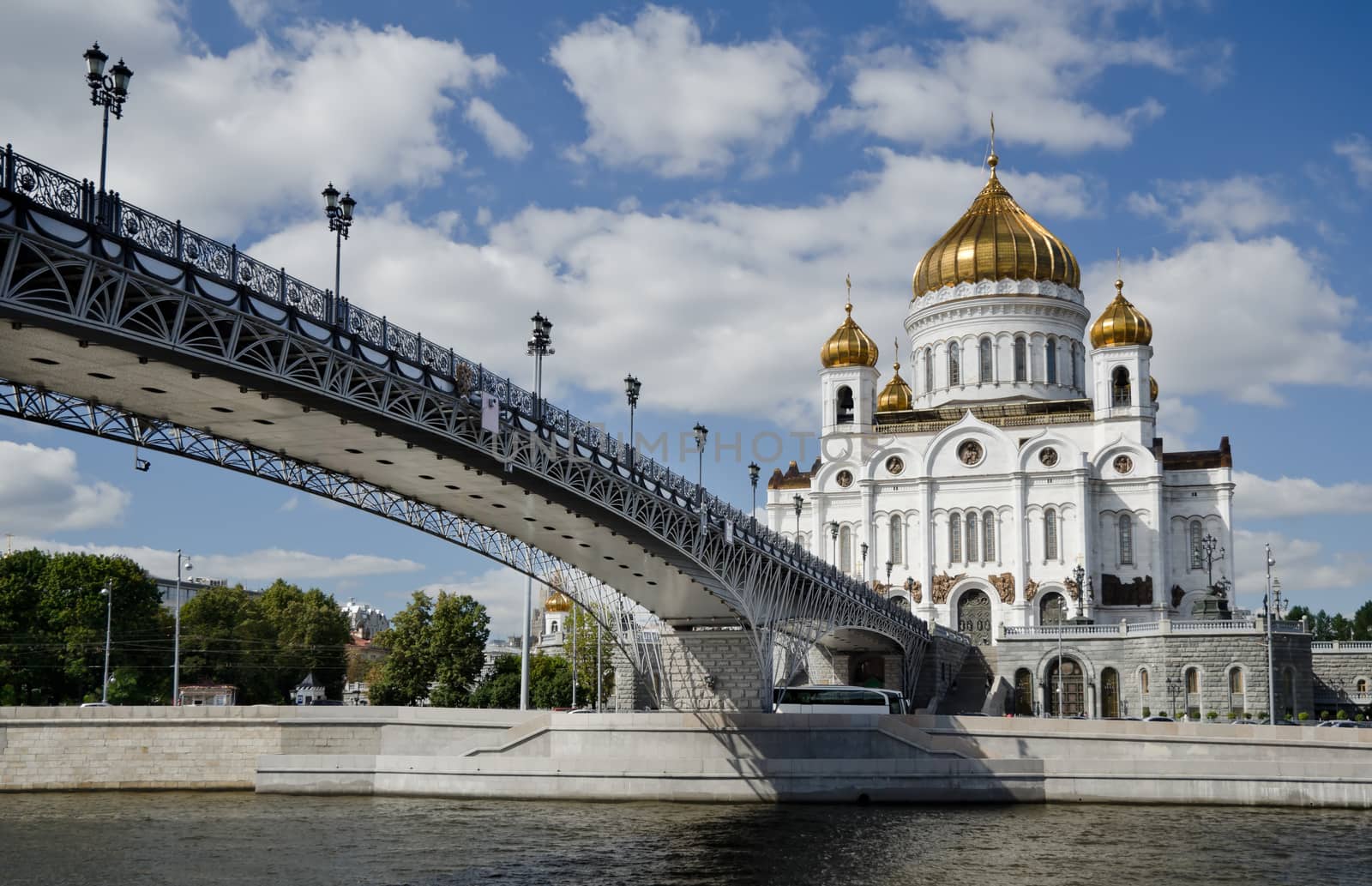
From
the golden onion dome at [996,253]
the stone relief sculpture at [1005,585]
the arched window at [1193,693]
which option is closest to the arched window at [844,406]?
the golden onion dome at [996,253]

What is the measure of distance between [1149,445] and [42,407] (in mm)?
61959

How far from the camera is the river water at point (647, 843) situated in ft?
82.0

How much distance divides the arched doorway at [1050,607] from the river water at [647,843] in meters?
37.5

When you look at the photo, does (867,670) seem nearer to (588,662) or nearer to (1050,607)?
(1050,607)

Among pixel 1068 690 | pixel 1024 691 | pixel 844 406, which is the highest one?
pixel 844 406

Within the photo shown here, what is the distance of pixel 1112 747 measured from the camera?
38.5 metres

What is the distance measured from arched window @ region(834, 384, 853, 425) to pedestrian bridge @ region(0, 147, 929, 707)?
37496 mm

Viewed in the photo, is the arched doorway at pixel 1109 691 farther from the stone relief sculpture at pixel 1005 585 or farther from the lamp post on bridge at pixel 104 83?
the lamp post on bridge at pixel 104 83

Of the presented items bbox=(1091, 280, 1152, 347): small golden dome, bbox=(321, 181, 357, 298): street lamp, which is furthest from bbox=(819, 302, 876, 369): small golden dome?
bbox=(321, 181, 357, 298): street lamp

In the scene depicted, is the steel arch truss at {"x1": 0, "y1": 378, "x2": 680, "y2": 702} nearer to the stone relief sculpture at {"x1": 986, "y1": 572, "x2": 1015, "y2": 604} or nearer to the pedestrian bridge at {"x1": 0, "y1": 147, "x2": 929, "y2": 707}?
the pedestrian bridge at {"x1": 0, "y1": 147, "x2": 929, "y2": 707}

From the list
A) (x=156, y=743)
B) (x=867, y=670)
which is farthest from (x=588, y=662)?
(x=156, y=743)

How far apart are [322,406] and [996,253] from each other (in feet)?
204

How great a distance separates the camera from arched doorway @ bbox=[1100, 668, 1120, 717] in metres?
62.0

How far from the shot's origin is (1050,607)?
72750 mm
